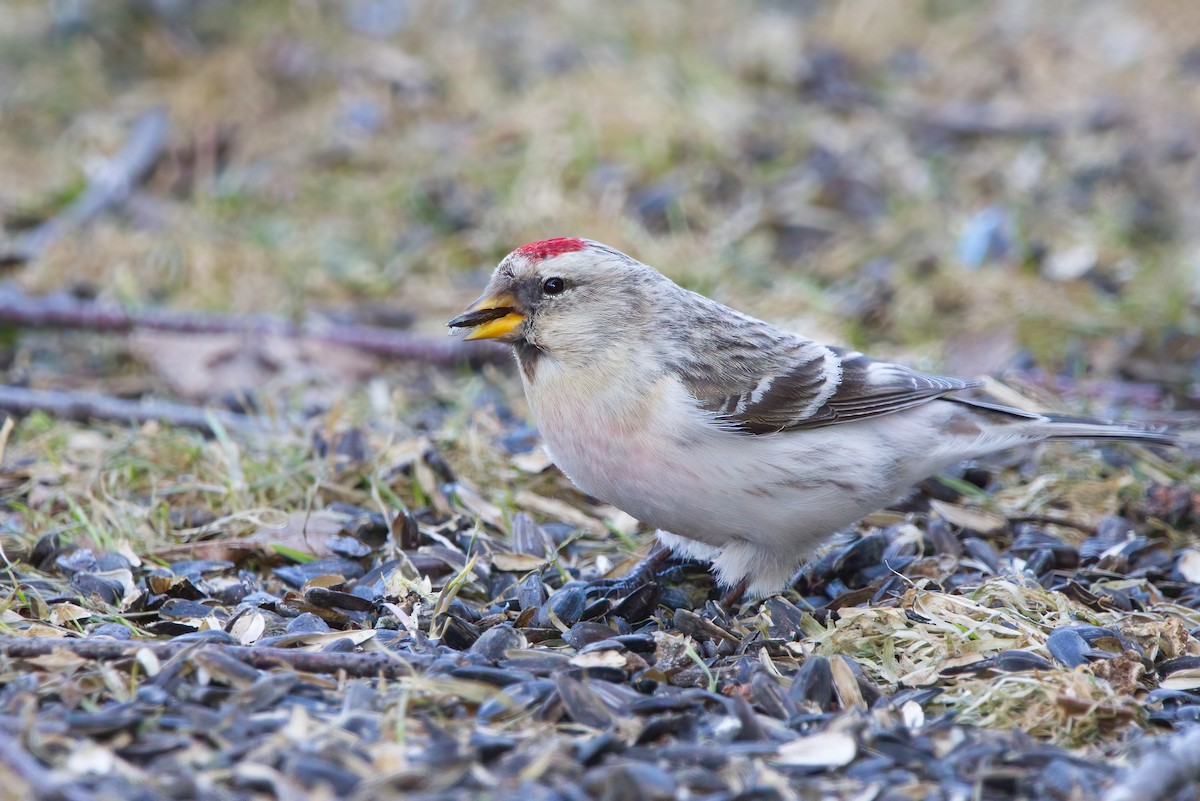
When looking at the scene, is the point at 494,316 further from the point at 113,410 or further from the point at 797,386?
the point at 113,410

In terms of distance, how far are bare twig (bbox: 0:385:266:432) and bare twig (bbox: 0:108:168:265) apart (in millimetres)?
1879

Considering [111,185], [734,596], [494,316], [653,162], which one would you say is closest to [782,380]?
[734,596]

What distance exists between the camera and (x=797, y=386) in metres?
3.85

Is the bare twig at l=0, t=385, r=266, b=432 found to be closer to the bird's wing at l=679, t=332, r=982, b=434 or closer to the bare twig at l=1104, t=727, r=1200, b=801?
the bird's wing at l=679, t=332, r=982, b=434

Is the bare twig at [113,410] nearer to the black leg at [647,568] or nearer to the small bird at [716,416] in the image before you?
the small bird at [716,416]

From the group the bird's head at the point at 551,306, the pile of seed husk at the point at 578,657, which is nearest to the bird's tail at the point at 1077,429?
the pile of seed husk at the point at 578,657

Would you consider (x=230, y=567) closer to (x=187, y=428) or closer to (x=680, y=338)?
(x=187, y=428)

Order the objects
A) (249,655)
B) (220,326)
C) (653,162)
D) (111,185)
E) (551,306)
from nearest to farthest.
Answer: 1. (249,655)
2. (551,306)
3. (220,326)
4. (653,162)
5. (111,185)

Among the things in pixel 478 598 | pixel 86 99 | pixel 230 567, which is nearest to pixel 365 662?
pixel 478 598

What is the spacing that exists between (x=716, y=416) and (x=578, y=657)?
82 cm

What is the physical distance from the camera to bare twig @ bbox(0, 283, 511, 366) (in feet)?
19.0

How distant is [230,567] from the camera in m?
4.00

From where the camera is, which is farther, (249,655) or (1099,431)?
(1099,431)

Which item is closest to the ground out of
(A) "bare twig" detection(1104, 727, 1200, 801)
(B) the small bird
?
(A) "bare twig" detection(1104, 727, 1200, 801)
